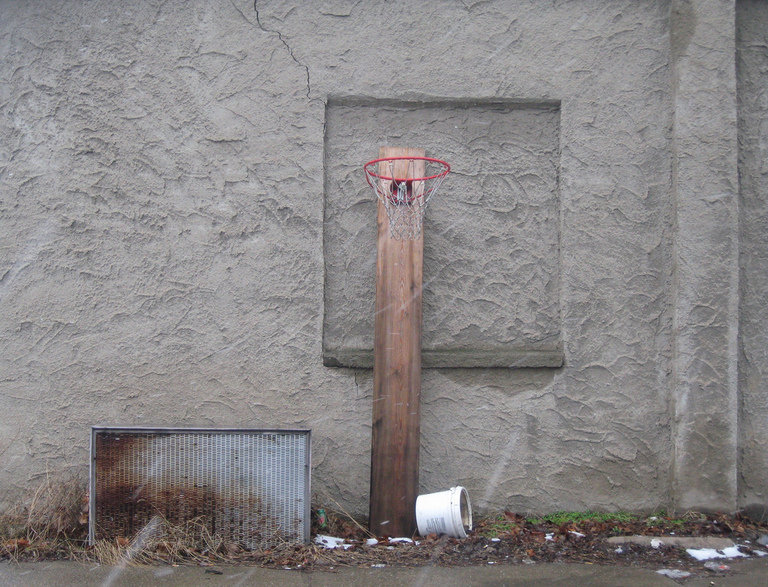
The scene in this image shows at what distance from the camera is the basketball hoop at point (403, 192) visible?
4.51 metres

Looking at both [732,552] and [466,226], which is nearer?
[732,552]

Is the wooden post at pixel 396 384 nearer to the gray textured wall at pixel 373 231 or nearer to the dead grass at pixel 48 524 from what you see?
the gray textured wall at pixel 373 231

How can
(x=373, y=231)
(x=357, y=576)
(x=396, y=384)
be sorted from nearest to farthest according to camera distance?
(x=357, y=576)
(x=396, y=384)
(x=373, y=231)

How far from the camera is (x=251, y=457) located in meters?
4.20

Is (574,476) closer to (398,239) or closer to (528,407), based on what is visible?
(528,407)

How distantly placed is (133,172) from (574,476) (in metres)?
3.41

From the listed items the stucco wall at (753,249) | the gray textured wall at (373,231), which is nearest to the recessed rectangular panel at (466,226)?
the gray textured wall at (373,231)

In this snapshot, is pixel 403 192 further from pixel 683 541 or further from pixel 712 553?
pixel 712 553

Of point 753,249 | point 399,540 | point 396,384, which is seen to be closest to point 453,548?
point 399,540

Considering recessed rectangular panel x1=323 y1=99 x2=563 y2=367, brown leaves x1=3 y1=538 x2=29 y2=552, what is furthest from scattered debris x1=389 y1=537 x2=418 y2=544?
brown leaves x1=3 y1=538 x2=29 y2=552

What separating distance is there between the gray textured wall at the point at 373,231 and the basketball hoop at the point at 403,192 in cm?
28

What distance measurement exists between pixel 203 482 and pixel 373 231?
6.05ft

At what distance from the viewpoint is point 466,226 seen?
4.79m

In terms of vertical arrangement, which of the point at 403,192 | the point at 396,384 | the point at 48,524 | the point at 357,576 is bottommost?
the point at 357,576
